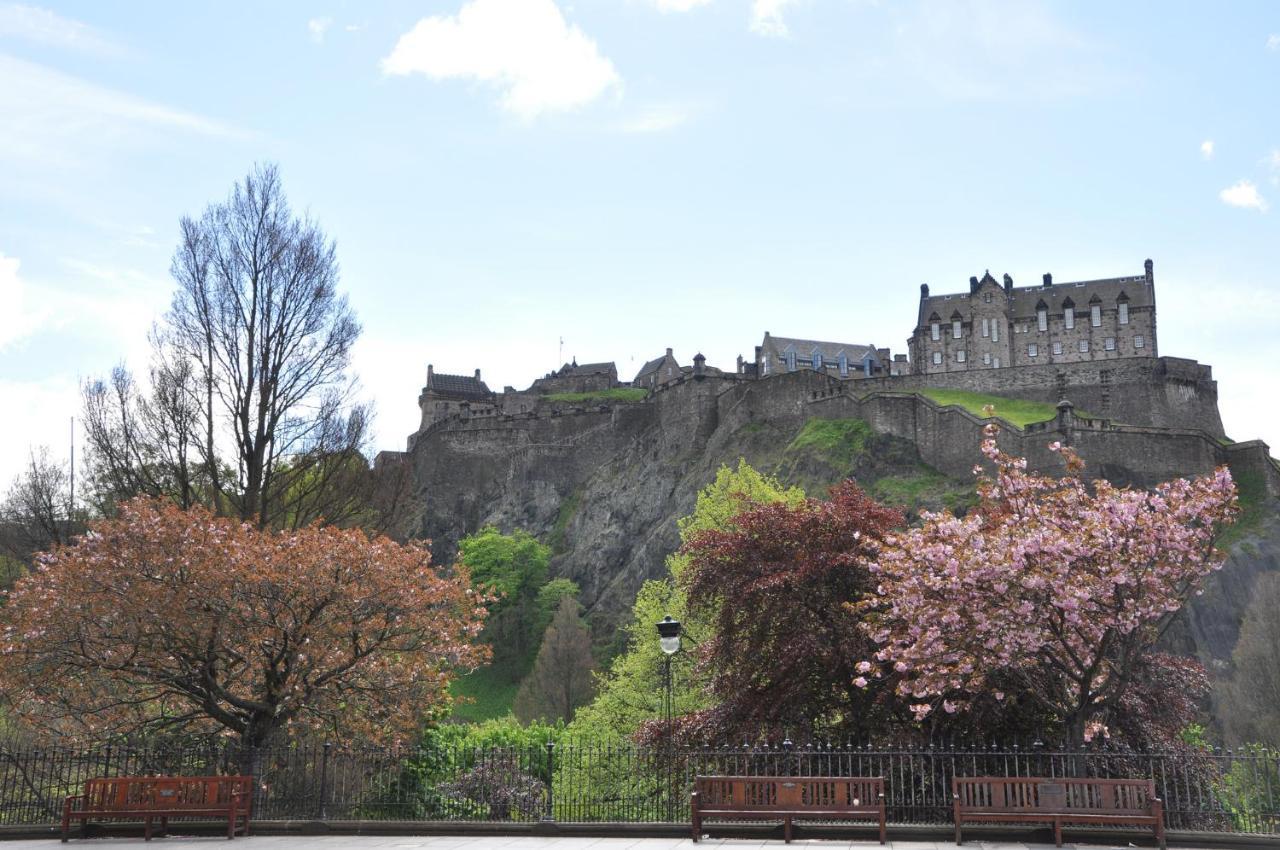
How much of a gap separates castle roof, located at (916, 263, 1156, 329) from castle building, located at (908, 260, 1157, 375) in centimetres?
7

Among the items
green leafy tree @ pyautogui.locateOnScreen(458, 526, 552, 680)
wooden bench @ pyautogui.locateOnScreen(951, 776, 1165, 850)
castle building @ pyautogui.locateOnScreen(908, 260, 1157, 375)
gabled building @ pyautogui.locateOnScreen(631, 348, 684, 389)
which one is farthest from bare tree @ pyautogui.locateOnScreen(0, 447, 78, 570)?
gabled building @ pyautogui.locateOnScreen(631, 348, 684, 389)

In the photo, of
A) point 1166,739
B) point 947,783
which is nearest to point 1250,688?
point 1166,739

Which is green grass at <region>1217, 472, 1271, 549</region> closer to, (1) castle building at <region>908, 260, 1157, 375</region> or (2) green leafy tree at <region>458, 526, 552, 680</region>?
(1) castle building at <region>908, 260, 1157, 375</region>

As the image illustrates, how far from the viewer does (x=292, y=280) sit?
27219 millimetres

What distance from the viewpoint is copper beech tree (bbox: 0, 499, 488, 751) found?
1989cm

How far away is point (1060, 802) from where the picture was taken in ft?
58.1

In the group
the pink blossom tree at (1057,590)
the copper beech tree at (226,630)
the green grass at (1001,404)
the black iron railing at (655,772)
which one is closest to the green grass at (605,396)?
the green grass at (1001,404)

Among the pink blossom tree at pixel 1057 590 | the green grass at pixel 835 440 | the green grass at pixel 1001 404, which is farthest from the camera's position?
the green grass at pixel 1001 404

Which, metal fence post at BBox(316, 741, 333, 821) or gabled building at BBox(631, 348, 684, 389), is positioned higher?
gabled building at BBox(631, 348, 684, 389)

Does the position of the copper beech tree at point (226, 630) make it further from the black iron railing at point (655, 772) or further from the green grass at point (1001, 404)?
the green grass at point (1001, 404)

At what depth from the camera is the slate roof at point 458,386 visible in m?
119

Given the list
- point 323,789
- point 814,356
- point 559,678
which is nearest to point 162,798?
point 323,789

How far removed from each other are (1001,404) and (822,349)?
90.0 feet

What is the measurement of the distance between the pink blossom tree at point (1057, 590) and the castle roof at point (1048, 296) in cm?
6936
